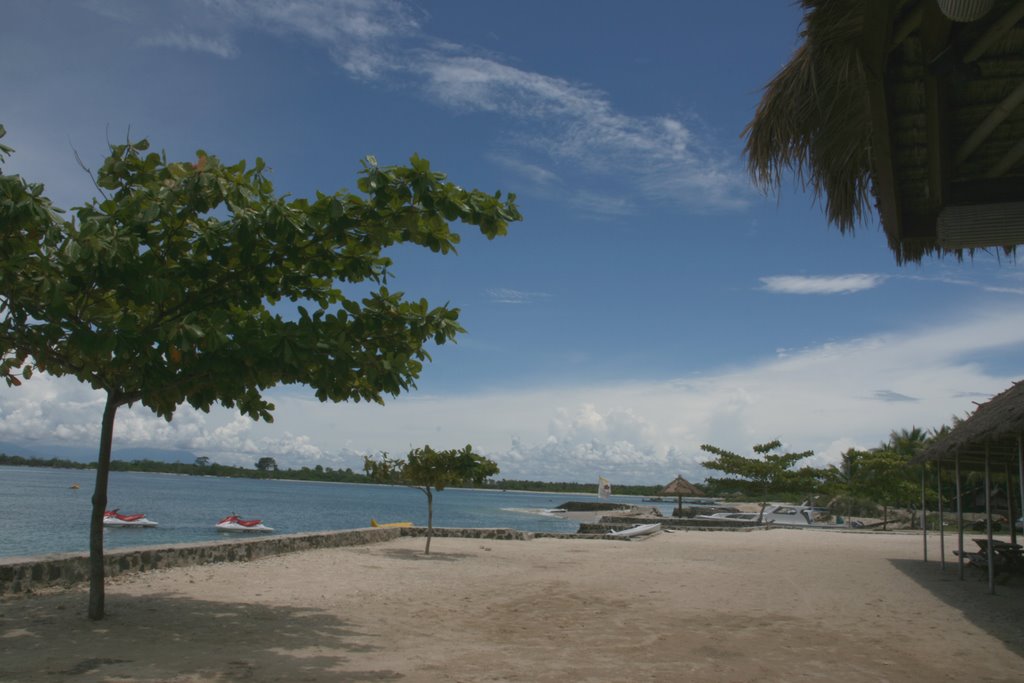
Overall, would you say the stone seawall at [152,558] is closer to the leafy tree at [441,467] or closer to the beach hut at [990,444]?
the leafy tree at [441,467]

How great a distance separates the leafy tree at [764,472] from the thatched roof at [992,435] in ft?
62.3

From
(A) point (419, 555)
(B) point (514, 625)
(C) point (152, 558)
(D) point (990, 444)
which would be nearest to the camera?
(B) point (514, 625)

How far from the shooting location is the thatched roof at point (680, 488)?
109 ft

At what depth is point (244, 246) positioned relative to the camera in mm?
6344

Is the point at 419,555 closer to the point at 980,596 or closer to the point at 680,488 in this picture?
the point at 980,596

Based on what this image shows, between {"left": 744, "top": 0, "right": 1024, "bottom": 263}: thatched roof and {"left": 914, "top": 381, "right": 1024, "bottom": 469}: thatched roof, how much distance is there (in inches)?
181

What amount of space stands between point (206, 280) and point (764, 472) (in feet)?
98.4

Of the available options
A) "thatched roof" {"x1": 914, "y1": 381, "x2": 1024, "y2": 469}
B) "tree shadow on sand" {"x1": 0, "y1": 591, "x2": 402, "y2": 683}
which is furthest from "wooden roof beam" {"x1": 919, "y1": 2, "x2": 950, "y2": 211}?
"thatched roof" {"x1": 914, "y1": 381, "x2": 1024, "y2": 469}

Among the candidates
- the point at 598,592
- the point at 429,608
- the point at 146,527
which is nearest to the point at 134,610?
the point at 429,608

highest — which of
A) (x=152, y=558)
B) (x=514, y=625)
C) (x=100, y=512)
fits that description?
(x=100, y=512)

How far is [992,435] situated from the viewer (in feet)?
30.5

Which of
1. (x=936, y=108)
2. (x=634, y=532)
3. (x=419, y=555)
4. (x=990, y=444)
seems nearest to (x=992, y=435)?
(x=990, y=444)

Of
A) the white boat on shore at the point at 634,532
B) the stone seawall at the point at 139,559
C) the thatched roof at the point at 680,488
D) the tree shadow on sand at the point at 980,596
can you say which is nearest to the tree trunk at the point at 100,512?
the stone seawall at the point at 139,559

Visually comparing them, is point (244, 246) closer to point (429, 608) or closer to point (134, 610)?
point (134, 610)
